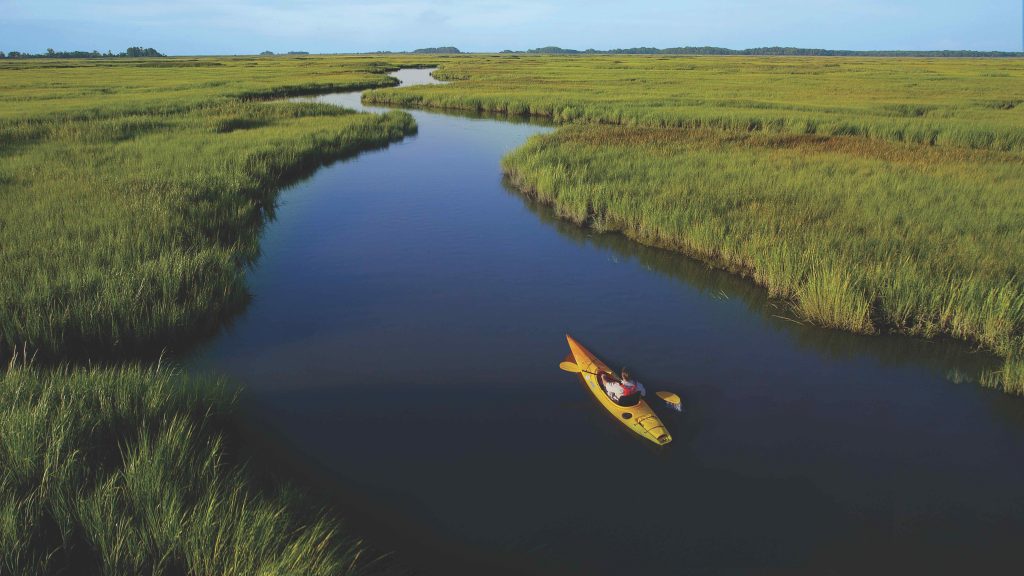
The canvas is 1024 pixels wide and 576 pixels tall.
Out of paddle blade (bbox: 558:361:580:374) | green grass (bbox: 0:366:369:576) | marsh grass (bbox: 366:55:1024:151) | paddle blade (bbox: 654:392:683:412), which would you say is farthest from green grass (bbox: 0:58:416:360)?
marsh grass (bbox: 366:55:1024:151)

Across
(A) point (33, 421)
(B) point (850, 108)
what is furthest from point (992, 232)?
(B) point (850, 108)

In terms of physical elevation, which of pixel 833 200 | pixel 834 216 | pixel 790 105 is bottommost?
pixel 834 216

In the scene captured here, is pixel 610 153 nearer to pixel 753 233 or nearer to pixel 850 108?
pixel 753 233

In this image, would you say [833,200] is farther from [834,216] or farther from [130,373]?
[130,373]

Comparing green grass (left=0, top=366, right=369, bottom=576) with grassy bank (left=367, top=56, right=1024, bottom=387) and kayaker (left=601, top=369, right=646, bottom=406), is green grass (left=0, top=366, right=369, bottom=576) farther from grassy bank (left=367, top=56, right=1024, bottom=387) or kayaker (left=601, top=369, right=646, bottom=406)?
grassy bank (left=367, top=56, right=1024, bottom=387)

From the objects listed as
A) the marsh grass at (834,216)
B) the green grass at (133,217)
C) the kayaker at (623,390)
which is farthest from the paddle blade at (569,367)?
the green grass at (133,217)

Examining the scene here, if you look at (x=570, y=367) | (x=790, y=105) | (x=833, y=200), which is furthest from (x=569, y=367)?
(x=790, y=105)

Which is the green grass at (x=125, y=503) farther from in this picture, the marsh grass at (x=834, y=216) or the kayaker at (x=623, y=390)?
the marsh grass at (x=834, y=216)
